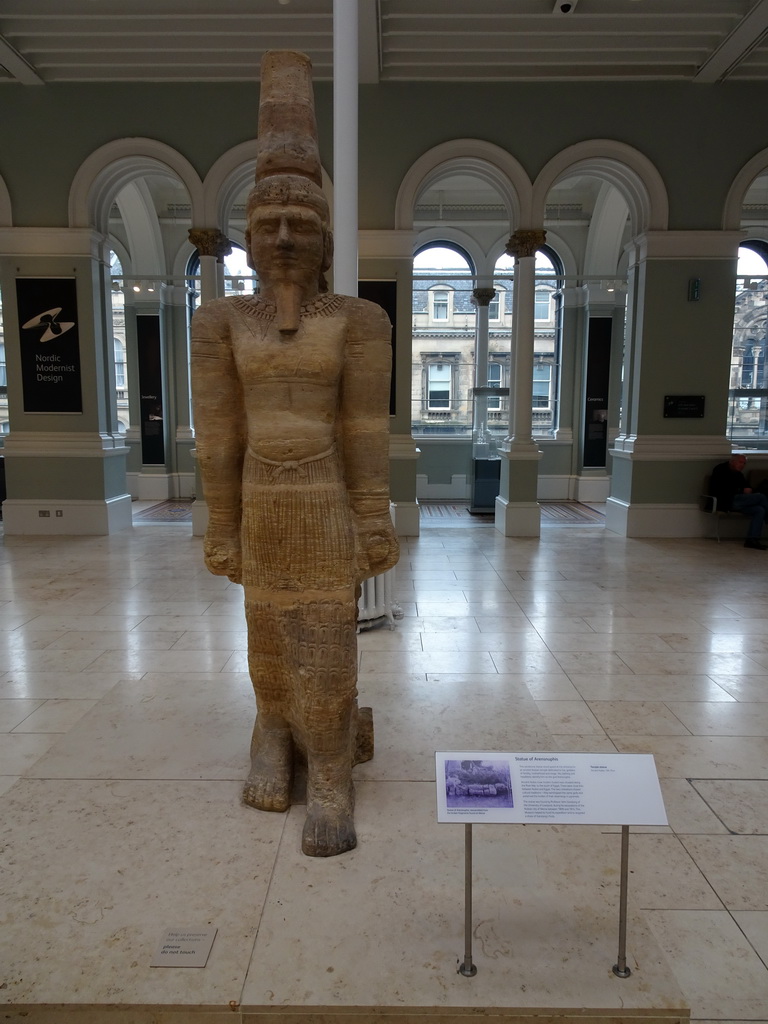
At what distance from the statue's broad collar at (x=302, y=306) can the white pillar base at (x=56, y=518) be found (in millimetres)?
7813

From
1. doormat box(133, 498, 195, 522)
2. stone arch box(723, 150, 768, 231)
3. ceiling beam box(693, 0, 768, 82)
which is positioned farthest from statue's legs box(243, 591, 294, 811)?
stone arch box(723, 150, 768, 231)

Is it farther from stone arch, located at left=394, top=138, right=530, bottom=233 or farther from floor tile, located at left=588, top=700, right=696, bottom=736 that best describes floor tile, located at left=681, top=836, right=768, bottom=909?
stone arch, located at left=394, top=138, right=530, bottom=233

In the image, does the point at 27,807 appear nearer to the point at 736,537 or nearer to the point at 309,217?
the point at 309,217

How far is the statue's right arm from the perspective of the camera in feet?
8.54

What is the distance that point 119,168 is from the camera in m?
9.27

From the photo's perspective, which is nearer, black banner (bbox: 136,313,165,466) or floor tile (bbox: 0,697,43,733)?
floor tile (bbox: 0,697,43,733)

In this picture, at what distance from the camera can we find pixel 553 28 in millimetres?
7949

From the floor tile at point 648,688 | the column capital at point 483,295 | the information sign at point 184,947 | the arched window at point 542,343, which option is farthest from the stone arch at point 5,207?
the information sign at point 184,947

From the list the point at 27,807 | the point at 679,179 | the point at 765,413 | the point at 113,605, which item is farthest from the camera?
the point at 765,413

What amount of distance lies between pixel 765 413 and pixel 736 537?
5.99m

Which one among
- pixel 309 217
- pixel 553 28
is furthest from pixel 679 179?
pixel 309 217

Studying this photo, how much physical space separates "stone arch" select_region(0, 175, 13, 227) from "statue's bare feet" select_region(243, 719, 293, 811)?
29.7ft

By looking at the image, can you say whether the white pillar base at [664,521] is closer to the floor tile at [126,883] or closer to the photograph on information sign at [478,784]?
the floor tile at [126,883]

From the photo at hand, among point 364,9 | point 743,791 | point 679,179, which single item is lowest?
point 743,791
